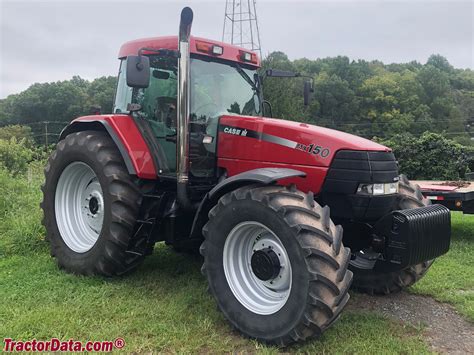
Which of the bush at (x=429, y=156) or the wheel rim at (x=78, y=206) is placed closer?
the wheel rim at (x=78, y=206)

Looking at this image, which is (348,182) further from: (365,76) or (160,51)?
(365,76)

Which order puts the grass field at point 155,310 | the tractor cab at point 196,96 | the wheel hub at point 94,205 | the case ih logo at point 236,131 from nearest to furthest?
the grass field at point 155,310 < the case ih logo at point 236,131 < the tractor cab at point 196,96 < the wheel hub at point 94,205

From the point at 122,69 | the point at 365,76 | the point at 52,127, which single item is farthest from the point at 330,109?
the point at 122,69

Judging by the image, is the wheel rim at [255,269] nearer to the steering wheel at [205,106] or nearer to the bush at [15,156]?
the steering wheel at [205,106]

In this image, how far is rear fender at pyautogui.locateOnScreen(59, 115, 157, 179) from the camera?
15.4ft

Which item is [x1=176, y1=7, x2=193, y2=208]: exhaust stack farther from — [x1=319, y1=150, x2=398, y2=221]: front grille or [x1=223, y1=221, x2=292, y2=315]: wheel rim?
[x1=319, y1=150, x2=398, y2=221]: front grille

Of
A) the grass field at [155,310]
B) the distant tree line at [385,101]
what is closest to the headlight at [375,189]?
the grass field at [155,310]

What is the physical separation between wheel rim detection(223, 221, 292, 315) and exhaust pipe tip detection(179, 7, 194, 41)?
174 centimetres

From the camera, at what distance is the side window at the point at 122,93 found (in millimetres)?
5303

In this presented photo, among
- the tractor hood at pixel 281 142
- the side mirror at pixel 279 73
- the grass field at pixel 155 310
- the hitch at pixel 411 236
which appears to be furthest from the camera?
the side mirror at pixel 279 73

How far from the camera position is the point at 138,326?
3775mm

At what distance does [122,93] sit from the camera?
5.41 metres

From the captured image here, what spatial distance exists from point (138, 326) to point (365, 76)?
70.9 m

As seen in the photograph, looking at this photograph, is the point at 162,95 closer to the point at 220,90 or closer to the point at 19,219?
the point at 220,90
